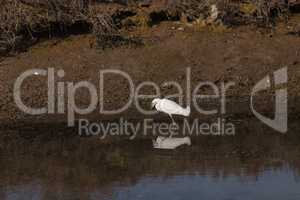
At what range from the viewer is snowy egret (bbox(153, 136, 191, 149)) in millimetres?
10094

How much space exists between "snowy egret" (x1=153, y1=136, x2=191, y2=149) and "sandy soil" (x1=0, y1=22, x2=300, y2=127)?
1.57 meters

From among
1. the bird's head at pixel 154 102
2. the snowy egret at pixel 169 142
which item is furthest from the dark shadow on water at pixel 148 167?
the bird's head at pixel 154 102

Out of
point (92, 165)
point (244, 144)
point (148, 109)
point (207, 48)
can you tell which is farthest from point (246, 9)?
point (92, 165)

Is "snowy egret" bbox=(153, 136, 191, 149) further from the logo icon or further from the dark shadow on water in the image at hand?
the logo icon

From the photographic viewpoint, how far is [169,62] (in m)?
13.0

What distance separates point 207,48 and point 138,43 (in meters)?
1.10

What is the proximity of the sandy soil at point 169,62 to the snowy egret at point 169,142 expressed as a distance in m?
1.57

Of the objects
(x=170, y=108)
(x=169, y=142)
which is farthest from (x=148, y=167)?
(x=170, y=108)

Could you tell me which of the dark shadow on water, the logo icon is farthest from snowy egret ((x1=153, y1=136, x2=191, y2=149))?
the logo icon

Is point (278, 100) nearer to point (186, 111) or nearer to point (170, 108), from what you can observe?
point (186, 111)

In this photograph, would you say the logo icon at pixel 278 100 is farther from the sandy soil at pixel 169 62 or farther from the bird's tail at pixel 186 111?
the bird's tail at pixel 186 111

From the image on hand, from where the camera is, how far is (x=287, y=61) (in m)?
13.1

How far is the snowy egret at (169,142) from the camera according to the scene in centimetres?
1009

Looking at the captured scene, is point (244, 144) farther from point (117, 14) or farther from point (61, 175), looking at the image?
point (117, 14)
